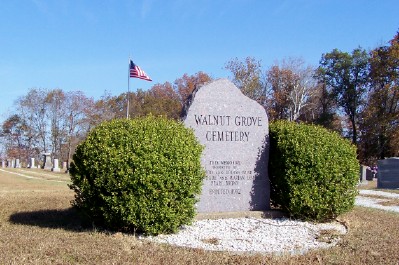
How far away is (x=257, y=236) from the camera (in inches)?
292

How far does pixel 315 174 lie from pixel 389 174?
15952 mm

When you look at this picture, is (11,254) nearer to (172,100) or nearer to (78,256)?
(78,256)

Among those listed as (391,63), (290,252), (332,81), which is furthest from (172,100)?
(290,252)

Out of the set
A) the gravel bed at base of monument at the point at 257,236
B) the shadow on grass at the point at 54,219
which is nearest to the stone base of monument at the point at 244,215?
the gravel bed at base of monument at the point at 257,236

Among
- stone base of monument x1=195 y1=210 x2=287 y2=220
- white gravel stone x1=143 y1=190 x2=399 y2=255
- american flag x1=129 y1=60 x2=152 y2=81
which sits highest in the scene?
american flag x1=129 y1=60 x2=152 y2=81

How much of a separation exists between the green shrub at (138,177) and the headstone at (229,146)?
1.50m

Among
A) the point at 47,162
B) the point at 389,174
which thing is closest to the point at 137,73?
the point at 389,174

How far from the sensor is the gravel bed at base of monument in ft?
21.9

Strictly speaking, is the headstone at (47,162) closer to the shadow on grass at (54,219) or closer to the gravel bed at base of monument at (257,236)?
the shadow on grass at (54,219)

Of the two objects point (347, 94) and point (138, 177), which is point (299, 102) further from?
point (138, 177)

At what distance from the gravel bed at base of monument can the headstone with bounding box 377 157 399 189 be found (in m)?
15.1

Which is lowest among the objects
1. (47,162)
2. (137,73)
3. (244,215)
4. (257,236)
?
(257,236)

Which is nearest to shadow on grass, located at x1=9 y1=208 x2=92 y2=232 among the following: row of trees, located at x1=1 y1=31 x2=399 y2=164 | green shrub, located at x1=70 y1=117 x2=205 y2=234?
green shrub, located at x1=70 y1=117 x2=205 y2=234

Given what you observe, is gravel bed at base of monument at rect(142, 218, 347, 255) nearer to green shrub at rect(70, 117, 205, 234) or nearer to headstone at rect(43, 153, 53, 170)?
green shrub at rect(70, 117, 205, 234)
